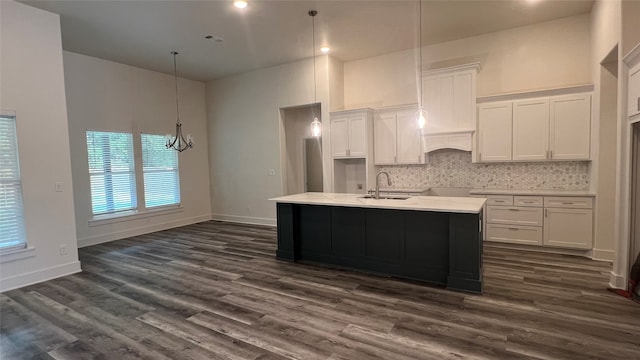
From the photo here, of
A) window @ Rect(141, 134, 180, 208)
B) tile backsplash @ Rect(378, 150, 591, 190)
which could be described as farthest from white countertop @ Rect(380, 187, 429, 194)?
window @ Rect(141, 134, 180, 208)

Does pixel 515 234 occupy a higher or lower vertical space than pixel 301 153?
lower

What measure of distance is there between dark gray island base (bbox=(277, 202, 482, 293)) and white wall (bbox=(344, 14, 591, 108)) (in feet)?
9.56

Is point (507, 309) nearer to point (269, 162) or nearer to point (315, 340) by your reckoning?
point (315, 340)

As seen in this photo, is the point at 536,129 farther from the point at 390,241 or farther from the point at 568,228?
the point at 390,241

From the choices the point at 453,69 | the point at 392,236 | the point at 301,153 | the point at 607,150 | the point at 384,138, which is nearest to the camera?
the point at 392,236

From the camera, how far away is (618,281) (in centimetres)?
328

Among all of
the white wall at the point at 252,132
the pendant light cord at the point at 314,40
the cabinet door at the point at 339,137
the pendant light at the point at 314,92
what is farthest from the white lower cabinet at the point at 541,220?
the pendant light cord at the point at 314,40

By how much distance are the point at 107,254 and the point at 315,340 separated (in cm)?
429

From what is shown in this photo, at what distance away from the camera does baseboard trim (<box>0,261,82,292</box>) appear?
12.5 ft

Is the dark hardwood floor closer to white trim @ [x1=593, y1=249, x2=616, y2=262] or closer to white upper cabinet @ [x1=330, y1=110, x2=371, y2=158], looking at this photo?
white trim @ [x1=593, y1=249, x2=616, y2=262]

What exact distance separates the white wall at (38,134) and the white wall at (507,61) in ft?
16.4

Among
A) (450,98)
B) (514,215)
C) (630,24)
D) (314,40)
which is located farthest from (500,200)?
(314,40)

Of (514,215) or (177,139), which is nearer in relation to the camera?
(514,215)

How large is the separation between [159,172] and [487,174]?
21.2ft
